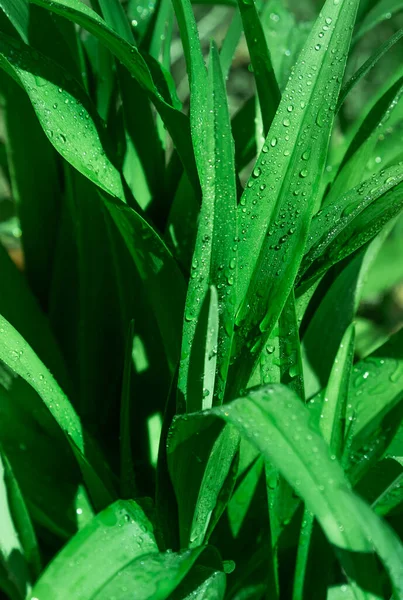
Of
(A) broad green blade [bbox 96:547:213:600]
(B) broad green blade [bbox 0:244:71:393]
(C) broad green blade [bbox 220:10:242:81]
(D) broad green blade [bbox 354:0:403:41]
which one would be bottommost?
(A) broad green blade [bbox 96:547:213:600]

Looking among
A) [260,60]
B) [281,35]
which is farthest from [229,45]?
[260,60]

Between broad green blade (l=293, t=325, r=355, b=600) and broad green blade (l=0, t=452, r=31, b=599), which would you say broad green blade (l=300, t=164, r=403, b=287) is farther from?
broad green blade (l=0, t=452, r=31, b=599)

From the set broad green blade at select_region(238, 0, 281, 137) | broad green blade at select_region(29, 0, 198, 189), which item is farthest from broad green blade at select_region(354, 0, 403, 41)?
broad green blade at select_region(29, 0, 198, 189)

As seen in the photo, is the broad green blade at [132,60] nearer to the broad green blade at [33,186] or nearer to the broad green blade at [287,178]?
the broad green blade at [287,178]

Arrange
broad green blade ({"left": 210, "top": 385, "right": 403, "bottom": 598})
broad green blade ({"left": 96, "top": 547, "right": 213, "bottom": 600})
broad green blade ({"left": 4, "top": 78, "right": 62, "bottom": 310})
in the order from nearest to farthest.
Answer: broad green blade ({"left": 210, "top": 385, "right": 403, "bottom": 598})
broad green blade ({"left": 96, "top": 547, "right": 213, "bottom": 600})
broad green blade ({"left": 4, "top": 78, "right": 62, "bottom": 310})

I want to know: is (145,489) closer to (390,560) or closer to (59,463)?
(59,463)
